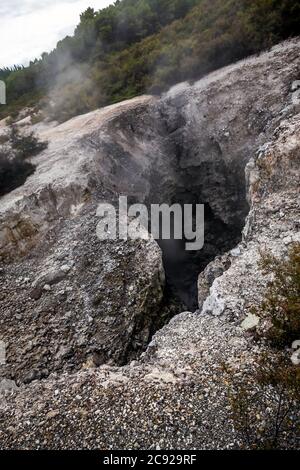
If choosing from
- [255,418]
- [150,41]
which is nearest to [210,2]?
[150,41]

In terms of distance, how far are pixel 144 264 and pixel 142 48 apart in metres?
19.2

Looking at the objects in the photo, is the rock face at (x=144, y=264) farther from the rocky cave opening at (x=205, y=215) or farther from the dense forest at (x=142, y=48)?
the dense forest at (x=142, y=48)

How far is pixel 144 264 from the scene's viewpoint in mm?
12062

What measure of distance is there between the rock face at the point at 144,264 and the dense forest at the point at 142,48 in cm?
147

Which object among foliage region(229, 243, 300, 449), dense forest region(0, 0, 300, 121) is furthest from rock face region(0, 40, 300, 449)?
dense forest region(0, 0, 300, 121)

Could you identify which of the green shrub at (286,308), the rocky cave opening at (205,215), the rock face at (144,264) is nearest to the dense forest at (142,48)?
the rock face at (144,264)

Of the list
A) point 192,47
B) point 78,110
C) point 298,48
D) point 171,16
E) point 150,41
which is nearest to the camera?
point 298,48

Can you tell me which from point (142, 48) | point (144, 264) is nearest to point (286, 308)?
point (144, 264)

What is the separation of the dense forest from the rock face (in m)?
1.47

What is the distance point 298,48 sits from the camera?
1529 centimetres

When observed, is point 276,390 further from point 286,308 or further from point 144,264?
point 144,264

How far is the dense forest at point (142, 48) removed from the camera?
17.6 meters
